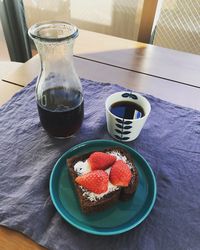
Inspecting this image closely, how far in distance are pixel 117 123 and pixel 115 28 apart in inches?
51.2

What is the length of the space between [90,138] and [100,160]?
0.15 metres

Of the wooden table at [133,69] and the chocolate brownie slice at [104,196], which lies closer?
the chocolate brownie slice at [104,196]

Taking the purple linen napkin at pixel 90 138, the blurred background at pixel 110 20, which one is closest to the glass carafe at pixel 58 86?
the purple linen napkin at pixel 90 138

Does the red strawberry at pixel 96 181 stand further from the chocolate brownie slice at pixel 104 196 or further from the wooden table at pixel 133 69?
the wooden table at pixel 133 69

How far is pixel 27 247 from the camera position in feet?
1.46

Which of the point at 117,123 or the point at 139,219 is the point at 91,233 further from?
the point at 117,123

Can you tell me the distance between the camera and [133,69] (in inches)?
35.0

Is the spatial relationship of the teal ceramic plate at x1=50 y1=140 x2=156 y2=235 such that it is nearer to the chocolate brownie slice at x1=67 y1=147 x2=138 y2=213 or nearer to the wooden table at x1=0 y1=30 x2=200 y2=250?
the chocolate brownie slice at x1=67 y1=147 x2=138 y2=213

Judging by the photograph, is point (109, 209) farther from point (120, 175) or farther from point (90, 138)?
point (90, 138)

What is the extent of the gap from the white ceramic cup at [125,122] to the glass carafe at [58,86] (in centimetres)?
8

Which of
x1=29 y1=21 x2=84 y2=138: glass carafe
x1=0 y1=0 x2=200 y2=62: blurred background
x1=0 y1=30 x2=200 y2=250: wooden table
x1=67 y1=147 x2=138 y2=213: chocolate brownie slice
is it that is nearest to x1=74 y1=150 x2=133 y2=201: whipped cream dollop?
x1=67 y1=147 x2=138 y2=213: chocolate brownie slice

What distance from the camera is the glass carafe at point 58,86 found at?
1.82ft

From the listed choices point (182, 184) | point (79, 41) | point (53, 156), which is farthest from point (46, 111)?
point (79, 41)

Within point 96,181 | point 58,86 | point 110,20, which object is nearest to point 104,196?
point 96,181
